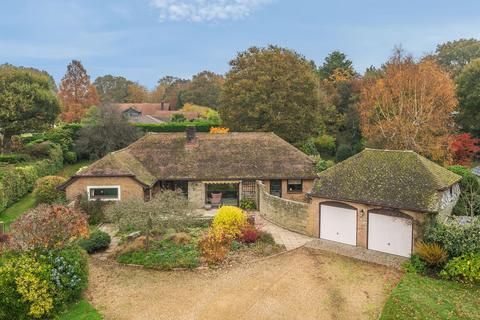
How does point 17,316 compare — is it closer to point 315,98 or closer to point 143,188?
point 143,188

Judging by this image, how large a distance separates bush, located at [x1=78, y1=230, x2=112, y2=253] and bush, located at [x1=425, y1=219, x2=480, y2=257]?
53.6 ft

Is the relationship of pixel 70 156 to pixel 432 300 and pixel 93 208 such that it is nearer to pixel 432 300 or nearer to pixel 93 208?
pixel 93 208

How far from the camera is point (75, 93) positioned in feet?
222

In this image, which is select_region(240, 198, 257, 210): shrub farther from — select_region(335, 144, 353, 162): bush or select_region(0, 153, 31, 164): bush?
select_region(335, 144, 353, 162): bush

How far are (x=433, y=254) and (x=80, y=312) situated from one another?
→ 596 inches

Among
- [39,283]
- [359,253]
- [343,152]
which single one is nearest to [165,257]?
[39,283]

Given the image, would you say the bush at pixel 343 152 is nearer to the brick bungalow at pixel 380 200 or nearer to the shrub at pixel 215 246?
the brick bungalow at pixel 380 200

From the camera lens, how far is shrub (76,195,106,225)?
26.1 meters

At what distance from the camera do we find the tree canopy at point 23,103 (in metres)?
39.9

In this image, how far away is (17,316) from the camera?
48.1ft

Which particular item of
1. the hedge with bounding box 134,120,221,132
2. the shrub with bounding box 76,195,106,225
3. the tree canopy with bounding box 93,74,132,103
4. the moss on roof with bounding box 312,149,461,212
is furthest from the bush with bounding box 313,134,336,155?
the tree canopy with bounding box 93,74,132,103

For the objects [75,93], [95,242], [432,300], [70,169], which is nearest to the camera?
[432,300]

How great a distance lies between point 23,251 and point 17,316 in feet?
8.05

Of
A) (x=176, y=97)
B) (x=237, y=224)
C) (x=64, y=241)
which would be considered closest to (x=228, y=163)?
(x=237, y=224)
